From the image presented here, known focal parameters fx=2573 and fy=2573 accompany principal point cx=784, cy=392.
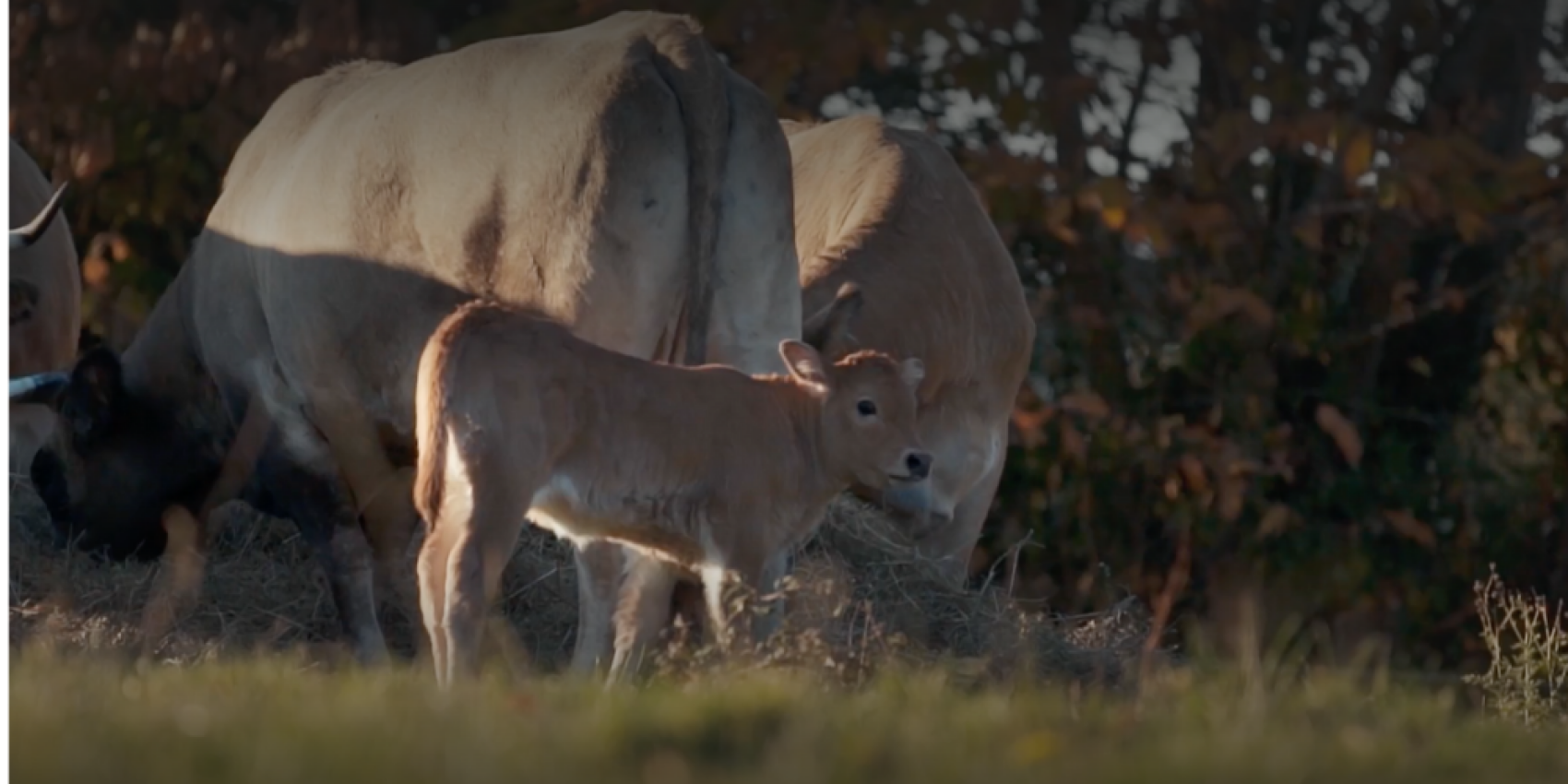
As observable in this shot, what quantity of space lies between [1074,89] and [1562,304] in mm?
2508

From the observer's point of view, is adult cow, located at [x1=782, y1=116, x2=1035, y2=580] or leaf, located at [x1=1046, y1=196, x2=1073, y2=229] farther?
leaf, located at [x1=1046, y1=196, x2=1073, y2=229]

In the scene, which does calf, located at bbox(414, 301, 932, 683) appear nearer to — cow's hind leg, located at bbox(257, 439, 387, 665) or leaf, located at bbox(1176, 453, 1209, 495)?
cow's hind leg, located at bbox(257, 439, 387, 665)

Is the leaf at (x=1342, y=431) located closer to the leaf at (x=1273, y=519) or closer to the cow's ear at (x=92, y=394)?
the leaf at (x=1273, y=519)

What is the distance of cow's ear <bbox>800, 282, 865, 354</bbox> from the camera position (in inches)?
264

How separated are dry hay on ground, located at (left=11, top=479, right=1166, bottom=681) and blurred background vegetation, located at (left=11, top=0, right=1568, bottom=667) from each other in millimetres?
2936

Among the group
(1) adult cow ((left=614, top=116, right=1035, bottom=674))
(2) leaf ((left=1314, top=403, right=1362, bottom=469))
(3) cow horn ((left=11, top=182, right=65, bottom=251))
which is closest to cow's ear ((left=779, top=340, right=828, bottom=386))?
(1) adult cow ((left=614, top=116, right=1035, bottom=674))

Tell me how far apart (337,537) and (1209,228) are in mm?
4820

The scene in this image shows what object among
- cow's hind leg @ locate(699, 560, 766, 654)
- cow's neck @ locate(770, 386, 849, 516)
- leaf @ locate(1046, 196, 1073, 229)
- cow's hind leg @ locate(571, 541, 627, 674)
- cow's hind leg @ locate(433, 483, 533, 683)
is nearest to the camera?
cow's hind leg @ locate(433, 483, 533, 683)

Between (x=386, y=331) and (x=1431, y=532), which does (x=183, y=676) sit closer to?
(x=386, y=331)

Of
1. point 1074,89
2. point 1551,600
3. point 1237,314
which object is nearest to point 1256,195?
point 1237,314

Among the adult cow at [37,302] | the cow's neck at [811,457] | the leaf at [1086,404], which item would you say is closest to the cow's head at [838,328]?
the cow's neck at [811,457]

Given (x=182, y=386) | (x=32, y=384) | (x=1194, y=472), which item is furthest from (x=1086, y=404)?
(x=32, y=384)

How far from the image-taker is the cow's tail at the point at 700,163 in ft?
20.6

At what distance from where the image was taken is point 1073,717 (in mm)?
4180
